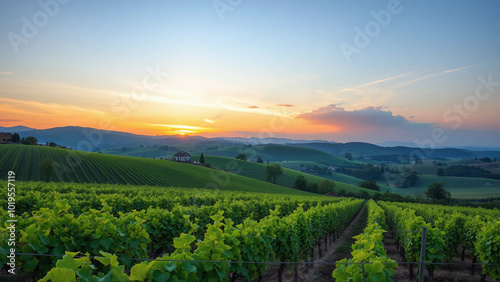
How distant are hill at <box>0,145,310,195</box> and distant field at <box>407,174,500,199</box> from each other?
73.2 meters

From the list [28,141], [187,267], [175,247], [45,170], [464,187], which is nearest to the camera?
[187,267]

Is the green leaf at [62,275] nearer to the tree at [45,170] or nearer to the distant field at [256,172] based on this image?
the tree at [45,170]

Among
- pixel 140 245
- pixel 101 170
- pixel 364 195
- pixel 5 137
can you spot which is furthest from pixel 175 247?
pixel 5 137

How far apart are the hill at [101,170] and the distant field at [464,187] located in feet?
240

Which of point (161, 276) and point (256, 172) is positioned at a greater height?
point (161, 276)

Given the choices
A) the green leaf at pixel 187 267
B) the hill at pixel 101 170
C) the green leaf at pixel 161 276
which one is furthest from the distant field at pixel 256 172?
Answer: the green leaf at pixel 161 276

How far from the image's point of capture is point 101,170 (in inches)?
2116

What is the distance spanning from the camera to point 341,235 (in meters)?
22.5

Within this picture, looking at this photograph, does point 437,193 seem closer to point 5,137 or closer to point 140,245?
point 140,245

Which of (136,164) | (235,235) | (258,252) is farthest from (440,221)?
(136,164)

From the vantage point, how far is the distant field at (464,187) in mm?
89938

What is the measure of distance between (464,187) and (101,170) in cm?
12397

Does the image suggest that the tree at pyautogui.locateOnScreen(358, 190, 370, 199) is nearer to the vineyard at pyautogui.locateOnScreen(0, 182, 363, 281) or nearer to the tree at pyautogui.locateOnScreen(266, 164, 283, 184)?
the tree at pyautogui.locateOnScreen(266, 164, 283, 184)

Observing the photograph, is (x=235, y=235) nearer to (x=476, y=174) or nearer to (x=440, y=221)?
(x=440, y=221)
